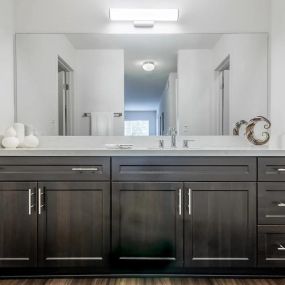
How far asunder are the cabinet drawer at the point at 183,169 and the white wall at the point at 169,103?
0.69m

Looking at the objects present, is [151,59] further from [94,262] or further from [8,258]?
[8,258]

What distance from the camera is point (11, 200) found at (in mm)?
1974

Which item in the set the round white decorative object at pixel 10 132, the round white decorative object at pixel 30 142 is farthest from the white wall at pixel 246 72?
the round white decorative object at pixel 10 132

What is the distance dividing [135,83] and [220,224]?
1.39 m

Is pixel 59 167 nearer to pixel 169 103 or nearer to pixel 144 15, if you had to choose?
pixel 169 103

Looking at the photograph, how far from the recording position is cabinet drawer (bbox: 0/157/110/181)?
6.50 ft

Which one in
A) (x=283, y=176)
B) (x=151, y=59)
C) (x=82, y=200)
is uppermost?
(x=151, y=59)

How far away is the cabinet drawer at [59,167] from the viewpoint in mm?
1980

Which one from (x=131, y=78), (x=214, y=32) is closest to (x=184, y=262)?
(x=131, y=78)

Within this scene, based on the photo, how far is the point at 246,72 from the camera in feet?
8.57

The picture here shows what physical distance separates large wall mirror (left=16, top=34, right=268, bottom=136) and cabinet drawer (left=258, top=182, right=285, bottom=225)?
0.75 meters

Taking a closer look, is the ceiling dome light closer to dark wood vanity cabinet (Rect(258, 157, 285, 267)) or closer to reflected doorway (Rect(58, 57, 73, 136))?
reflected doorway (Rect(58, 57, 73, 136))

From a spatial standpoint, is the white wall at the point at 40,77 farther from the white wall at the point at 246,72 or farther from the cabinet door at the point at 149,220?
the white wall at the point at 246,72

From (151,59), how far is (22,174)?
4.83 ft
